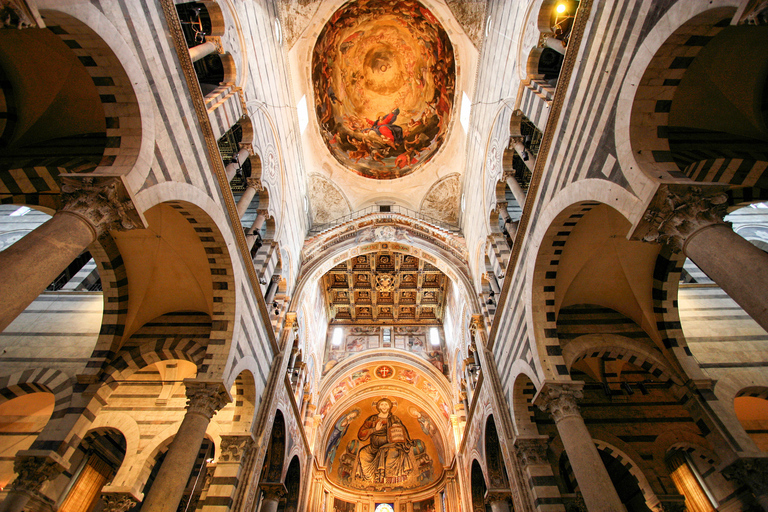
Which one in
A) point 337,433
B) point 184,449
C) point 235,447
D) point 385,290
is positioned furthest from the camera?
point 385,290

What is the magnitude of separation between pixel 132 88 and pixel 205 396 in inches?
196

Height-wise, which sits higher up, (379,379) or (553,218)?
(379,379)

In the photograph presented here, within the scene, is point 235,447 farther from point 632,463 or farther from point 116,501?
point 632,463

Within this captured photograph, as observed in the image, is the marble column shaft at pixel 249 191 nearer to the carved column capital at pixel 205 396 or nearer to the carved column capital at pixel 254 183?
the carved column capital at pixel 254 183

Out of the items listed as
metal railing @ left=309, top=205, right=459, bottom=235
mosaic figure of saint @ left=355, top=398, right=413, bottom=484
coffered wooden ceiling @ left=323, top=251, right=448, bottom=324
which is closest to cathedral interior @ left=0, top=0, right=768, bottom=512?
metal railing @ left=309, top=205, right=459, bottom=235

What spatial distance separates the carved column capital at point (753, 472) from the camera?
588 cm

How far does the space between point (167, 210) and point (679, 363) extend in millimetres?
10825

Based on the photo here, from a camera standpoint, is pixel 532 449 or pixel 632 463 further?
pixel 632 463

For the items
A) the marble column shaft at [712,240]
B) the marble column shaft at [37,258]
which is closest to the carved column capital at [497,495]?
the marble column shaft at [712,240]

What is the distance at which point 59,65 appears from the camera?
5852mm

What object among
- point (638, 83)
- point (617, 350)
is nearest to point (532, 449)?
point (617, 350)

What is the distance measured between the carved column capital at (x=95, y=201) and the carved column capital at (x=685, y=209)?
6.27 meters

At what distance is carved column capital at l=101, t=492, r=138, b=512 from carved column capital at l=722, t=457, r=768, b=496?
12.0 meters

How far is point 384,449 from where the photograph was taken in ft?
62.8
